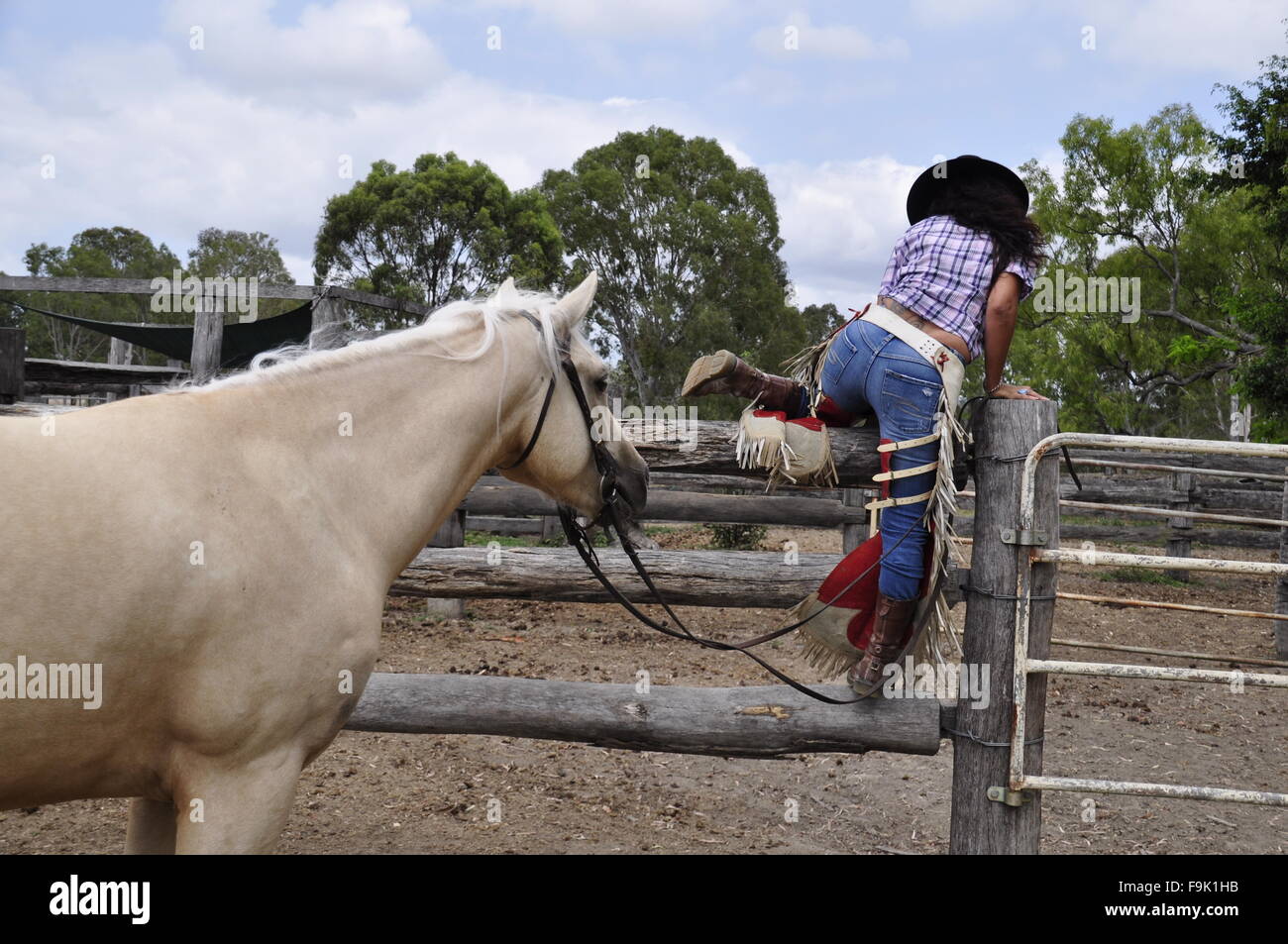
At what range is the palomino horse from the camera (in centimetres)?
182

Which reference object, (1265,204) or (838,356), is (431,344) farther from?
(1265,204)

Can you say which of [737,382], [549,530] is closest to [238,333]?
[549,530]

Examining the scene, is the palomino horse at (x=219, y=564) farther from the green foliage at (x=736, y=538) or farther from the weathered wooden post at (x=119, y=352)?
the weathered wooden post at (x=119, y=352)

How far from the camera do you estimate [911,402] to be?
2.75 metres

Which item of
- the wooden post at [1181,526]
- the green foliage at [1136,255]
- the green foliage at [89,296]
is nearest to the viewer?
the wooden post at [1181,526]

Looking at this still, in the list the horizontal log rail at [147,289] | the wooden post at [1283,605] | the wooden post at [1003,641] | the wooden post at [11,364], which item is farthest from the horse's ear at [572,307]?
the wooden post at [1283,605]

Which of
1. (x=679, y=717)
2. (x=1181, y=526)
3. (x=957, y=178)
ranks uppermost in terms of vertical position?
(x=957, y=178)

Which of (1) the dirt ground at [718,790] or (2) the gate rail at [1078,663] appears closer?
(2) the gate rail at [1078,663]

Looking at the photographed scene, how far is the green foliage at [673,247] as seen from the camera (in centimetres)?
2575

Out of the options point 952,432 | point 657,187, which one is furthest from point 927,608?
point 657,187

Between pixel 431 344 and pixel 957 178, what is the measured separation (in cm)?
185

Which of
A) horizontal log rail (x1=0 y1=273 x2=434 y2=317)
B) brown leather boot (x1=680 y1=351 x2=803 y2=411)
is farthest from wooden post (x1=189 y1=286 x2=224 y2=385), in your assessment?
brown leather boot (x1=680 y1=351 x2=803 y2=411)

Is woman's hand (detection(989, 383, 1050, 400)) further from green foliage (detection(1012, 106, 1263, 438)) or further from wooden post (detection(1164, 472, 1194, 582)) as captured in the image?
green foliage (detection(1012, 106, 1263, 438))
